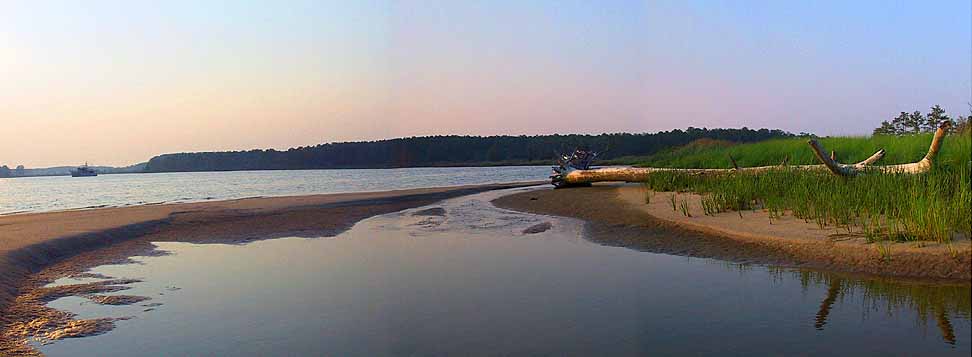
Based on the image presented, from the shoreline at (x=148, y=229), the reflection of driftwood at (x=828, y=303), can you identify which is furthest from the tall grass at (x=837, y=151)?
the shoreline at (x=148, y=229)

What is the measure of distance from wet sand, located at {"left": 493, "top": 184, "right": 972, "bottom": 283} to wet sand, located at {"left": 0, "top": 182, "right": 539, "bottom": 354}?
6.27 meters

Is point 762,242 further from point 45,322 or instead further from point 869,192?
point 45,322

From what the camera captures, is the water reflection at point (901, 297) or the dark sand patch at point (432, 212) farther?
the dark sand patch at point (432, 212)

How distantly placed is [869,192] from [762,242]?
2.06 m

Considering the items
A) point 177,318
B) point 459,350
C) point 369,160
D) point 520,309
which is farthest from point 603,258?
point 369,160

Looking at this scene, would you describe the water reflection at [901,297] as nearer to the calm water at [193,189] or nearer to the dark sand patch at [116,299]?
the dark sand patch at [116,299]

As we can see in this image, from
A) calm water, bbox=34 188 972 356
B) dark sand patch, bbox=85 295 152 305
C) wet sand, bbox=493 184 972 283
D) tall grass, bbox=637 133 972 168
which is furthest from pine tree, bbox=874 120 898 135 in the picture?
dark sand patch, bbox=85 295 152 305

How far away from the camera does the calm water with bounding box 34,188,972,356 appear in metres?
4.11

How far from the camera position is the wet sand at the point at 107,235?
6438mm

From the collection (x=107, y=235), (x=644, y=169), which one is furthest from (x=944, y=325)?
(x=644, y=169)

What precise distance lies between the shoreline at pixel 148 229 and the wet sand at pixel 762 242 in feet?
20.4

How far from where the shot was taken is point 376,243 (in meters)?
11.0

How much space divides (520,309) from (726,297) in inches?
74.1

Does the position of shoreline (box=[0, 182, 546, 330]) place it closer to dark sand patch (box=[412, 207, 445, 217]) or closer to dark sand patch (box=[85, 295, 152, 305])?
dark sand patch (box=[85, 295, 152, 305])
